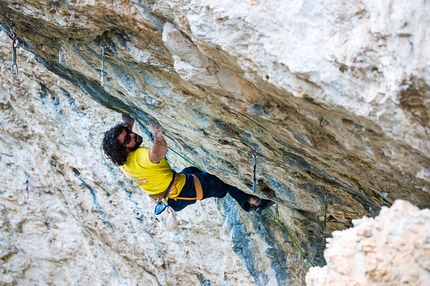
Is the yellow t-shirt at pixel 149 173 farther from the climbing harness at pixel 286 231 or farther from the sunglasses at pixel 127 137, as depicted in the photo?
the climbing harness at pixel 286 231

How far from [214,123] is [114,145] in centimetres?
83

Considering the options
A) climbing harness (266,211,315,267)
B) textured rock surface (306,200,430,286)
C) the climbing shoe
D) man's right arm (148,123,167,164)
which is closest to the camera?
textured rock surface (306,200,430,286)

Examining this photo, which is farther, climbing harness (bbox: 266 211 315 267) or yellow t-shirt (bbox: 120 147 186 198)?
climbing harness (bbox: 266 211 315 267)

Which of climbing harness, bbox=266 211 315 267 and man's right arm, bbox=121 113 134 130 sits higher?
man's right arm, bbox=121 113 134 130

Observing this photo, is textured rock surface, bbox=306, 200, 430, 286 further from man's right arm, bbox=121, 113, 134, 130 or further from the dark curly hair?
man's right arm, bbox=121, 113, 134, 130

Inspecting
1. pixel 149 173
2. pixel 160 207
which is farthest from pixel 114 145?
pixel 160 207

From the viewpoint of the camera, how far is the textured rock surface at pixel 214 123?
2.26m

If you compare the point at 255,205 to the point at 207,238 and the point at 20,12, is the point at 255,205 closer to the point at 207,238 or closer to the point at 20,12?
the point at 207,238

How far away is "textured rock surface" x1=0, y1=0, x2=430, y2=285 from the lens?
226cm

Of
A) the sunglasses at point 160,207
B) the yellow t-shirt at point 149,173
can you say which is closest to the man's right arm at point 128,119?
the yellow t-shirt at point 149,173

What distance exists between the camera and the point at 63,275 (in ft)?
24.8

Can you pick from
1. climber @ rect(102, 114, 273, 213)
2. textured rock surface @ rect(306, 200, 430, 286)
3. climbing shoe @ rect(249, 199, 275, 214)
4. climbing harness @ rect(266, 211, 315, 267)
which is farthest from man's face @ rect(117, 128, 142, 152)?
textured rock surface @ rect(306, 200, 430, 286)

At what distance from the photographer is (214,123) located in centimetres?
361

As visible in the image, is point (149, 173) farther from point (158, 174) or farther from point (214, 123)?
point (214, 123)
